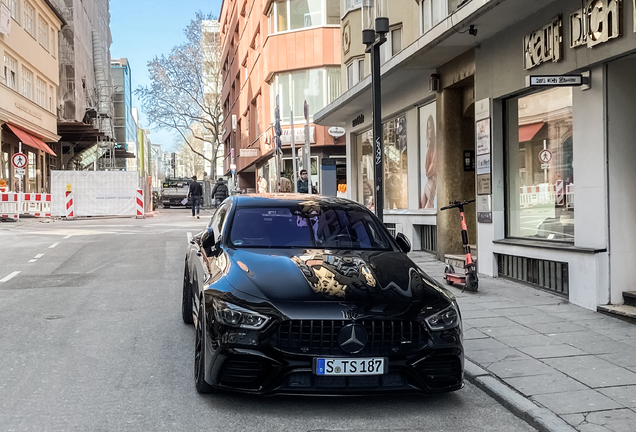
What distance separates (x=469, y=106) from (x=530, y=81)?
4578mm

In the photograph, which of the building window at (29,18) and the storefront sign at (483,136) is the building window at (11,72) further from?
the storefront sign at (483,136)

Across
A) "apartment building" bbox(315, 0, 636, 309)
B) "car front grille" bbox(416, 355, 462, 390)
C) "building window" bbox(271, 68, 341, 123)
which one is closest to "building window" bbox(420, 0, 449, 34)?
"apartment building" bbox(315, 0, 636, 309)

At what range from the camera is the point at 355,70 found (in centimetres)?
2005

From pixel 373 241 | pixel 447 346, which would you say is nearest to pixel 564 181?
pixel 373 241

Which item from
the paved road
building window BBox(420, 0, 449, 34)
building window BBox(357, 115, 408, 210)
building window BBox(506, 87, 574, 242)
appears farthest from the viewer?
building window BBox(357, 115, 408, 210)

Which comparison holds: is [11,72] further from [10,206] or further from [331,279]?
[331,279]

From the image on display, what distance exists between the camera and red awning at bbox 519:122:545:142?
31.7 feet

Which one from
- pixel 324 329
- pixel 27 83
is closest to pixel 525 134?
pixel 324 329

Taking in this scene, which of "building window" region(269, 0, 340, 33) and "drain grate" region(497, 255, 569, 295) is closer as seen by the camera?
"drain grate" region(497, 255, 569, 295)

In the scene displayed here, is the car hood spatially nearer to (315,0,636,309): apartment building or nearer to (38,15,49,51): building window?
(315,0,636,309): apartment building

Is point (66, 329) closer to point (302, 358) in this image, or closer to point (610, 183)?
point (302, 358)

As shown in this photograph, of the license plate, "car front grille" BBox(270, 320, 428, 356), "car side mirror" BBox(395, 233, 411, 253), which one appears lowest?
the license plate

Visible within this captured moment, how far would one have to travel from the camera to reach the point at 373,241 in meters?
5.93

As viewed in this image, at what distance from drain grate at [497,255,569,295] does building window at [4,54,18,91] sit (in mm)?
27331
